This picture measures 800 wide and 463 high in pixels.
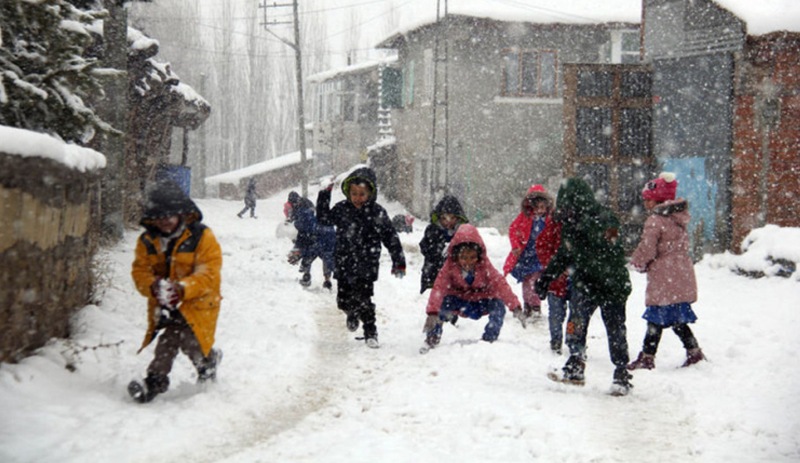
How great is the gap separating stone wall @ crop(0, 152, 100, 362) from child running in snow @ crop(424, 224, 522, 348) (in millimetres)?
3121

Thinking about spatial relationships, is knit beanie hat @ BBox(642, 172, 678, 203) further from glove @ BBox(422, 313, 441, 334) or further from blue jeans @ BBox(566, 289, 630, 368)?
glove @ BBox(422, 313, 441, 334)

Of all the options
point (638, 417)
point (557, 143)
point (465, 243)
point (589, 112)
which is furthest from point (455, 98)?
point (638, 417)

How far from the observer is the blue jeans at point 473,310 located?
7402 millimetres

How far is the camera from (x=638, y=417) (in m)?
5.46

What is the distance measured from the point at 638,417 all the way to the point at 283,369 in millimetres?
2863

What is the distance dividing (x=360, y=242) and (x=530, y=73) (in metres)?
19.9

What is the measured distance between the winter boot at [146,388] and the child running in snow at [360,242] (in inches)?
107

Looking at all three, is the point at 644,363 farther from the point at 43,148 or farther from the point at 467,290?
the point at 43,148

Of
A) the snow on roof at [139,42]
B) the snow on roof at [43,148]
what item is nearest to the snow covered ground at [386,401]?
the snow on roof at [43,148]

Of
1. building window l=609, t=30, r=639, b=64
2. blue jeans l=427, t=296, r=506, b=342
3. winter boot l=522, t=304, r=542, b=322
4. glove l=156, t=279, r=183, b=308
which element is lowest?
winter boot l=522, t=304, r=542, b=322

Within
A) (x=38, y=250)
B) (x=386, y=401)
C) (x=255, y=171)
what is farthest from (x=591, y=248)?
(x=255, y=171)

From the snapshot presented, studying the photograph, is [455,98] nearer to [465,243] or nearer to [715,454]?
[465,243]

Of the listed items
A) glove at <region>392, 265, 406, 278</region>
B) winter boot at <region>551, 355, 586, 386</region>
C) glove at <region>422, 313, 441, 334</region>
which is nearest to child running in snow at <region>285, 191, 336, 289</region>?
glove at <region>392, 265, 406, 278</region>

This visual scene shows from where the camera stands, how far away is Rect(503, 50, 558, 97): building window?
26.0m
